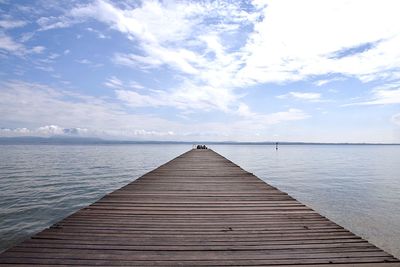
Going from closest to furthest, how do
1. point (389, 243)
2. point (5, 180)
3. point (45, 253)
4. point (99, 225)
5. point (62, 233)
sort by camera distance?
1. point (45, 253)
2. point (62, 233)
3. point (99, 225)
4. point (389, 243)
5. point (5, 180)

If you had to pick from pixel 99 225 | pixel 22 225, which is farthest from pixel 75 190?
pixel 99 225

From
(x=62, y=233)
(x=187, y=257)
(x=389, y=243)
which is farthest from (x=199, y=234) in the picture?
(x=389, y=243)

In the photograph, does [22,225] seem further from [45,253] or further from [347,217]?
[347,217]

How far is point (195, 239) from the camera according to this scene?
168 inches

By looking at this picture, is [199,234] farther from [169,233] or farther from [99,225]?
→ [99,225]

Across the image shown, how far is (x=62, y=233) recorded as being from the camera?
4348mm

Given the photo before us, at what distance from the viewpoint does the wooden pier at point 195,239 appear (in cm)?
350

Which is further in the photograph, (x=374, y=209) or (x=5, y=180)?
(x=5, y=180)

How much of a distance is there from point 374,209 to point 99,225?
13.4m

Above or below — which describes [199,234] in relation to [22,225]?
above

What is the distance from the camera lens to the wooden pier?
11.5ft

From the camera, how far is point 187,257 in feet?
11.9

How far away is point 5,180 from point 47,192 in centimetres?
634

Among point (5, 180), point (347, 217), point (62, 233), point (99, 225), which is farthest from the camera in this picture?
point (5, 180)
